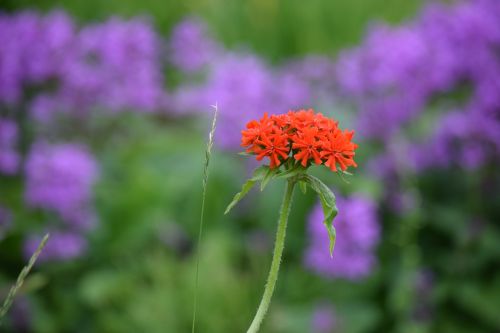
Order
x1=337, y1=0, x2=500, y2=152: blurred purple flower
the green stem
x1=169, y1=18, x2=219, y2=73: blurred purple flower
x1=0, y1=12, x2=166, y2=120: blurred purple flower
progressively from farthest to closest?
x1=169, y1=18, x2=219, y2=73: blurred purple flower
x1=0, y1=12, x2=166, y2=120: blurred purple flower
x1=337, y1=0, x2=500, y2=152: blurred purple flower
the green stem

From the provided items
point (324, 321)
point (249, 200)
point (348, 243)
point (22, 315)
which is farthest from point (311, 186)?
point (249, 200)

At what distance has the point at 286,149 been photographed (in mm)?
919

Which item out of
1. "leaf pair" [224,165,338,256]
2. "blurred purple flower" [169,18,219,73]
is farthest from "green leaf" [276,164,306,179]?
"blurred purple flower" [169,18,219,73]

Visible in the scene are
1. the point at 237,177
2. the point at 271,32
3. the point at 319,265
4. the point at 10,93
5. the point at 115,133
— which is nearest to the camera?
the point at 319,265

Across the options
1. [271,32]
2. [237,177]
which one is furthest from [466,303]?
[271,32]

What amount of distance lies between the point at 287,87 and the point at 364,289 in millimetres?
1290

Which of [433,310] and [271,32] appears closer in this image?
[433,310]

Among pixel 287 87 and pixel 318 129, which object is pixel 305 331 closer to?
pixel 287 87

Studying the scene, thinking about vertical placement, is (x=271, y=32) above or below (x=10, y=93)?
above

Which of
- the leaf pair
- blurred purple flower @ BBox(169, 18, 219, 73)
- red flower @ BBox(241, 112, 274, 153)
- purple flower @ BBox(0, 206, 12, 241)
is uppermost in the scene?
blurred purple flower @ BBox(169, 18, 219, 73)

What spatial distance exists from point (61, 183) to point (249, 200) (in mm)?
1121

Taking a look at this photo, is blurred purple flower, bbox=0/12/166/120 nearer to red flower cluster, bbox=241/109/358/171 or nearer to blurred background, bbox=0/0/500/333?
blurred background, bbox=0/0/500/333

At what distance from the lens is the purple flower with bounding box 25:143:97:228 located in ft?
8.91

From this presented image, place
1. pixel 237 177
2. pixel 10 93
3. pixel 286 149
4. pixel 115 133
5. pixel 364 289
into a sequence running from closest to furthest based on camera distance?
pixel 286 149 → pixel 10 93 → pixel 364 289 → pixel 237 177 → pixel 115 133
